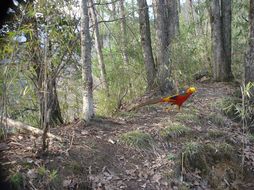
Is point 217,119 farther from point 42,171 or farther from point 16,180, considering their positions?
point 16,180

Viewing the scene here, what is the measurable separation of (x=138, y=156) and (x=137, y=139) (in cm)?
33

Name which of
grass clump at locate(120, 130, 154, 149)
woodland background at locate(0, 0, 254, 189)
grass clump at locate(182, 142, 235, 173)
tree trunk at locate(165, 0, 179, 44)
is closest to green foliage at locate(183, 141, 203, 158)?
grass clump at locate(182, 142, 235, 173)

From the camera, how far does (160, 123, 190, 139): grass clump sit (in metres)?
5.80

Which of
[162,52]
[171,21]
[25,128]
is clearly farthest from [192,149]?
[171,21]

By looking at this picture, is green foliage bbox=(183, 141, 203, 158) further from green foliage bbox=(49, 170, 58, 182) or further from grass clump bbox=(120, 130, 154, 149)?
green foliage bbox=(49, 170, 58, 182)

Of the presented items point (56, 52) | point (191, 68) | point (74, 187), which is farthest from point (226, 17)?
point (74, 187)

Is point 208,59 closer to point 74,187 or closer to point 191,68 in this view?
point 191,68

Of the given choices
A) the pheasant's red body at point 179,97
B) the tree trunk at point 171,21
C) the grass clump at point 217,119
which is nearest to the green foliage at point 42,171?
the pheasant's red body at point 179,97

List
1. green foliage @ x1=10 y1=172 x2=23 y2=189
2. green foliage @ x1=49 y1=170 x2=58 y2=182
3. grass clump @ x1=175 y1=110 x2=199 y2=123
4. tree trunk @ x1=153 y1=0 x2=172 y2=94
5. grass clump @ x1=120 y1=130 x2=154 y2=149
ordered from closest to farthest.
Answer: green foliage @ x1=10 y1=172 x2=23 y2=189 → green foliage @ x1=49 y1=170 x2=58 y2=182 → grass clump @ x1=120 y1=130 x2=154 y2=149 → grass clump @ x1=175 y1=110 x2=199 y2=123 → tree trunk @ x1=153 y1=0 x2=172 y2=94

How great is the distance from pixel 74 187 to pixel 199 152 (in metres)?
2.21

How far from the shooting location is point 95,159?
4.73 metres

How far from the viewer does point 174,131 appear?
19.4ft

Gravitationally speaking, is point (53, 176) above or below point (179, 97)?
below

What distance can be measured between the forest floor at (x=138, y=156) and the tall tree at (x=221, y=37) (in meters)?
3.81
